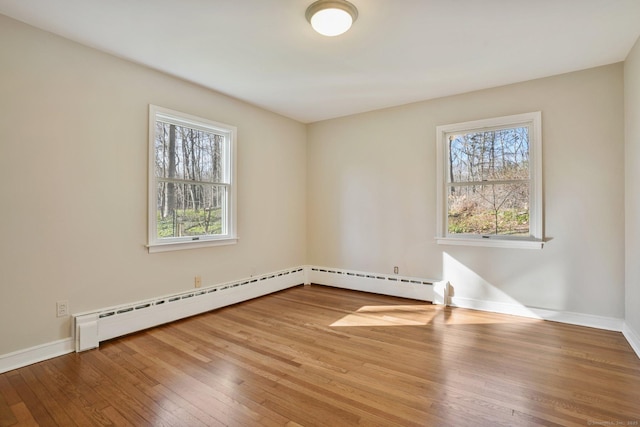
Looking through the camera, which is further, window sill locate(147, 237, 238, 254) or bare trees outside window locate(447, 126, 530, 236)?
bare trees outside window locate(447, 126, 530, 236)

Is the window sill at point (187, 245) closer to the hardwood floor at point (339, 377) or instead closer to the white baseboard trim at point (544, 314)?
the hardwood floor at point (339, 377)

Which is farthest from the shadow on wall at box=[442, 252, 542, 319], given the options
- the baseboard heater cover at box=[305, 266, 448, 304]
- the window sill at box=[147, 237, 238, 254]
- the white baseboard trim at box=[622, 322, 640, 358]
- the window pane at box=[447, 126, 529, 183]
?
the window sill at box=[147, 237, 238, 254]

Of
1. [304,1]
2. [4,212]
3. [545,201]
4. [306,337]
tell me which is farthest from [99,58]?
[545,201]

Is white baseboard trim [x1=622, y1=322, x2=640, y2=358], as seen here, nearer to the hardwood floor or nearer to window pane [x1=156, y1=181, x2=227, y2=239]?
the hardwood floor

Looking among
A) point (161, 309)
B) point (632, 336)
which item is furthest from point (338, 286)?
point (632, 336)

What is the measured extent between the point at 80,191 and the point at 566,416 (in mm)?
3726

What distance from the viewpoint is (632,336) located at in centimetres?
269

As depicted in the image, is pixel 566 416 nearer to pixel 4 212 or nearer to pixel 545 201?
pixel 545 201

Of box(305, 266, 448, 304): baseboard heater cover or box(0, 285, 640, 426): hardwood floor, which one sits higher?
box(305, 266, 448, 304): baseboard heater cover

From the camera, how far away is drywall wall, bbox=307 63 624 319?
307cm

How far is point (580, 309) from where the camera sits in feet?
10.4

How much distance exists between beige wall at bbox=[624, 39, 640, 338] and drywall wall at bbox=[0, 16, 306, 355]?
4.04 m

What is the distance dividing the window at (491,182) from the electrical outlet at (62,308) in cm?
383

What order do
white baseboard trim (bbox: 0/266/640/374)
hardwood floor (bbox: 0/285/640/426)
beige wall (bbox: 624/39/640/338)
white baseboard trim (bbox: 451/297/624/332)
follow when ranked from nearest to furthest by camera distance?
hardwood floor (bbox: 0/285/640/426), white baseboard trim (bbox: 0/266/640/374), beige wall (bbox: 624/39/640/338), white baseboard trim (bbox: 451/297/624/332)
